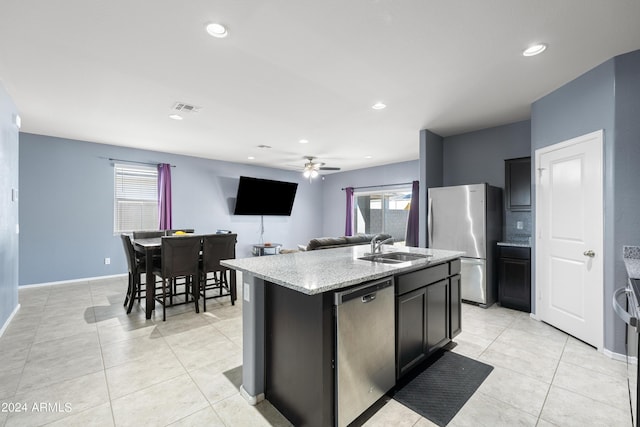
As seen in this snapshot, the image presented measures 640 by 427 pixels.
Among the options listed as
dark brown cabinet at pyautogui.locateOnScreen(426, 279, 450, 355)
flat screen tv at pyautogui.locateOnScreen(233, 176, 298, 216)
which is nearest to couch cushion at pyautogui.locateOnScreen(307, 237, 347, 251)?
dark brown cabinet at pyautogui.locateOnScreen(426, 279, 450, 355)

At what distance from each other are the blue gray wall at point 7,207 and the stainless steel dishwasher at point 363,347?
3676 millimetres

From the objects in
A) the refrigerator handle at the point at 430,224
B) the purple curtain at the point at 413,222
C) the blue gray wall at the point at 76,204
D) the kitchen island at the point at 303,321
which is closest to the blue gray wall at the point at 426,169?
the refrigerator handle at the point at 430,224

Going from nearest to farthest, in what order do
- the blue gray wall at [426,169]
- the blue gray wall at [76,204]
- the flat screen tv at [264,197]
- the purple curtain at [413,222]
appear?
1. the blue gray wall at [426,169]
2. the blue gray wall at [76,204]
3. the purple curtain at [413,222]
4. the flat screen tv at [264,197]

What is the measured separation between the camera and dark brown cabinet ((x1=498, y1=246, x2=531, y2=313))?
3633 mm

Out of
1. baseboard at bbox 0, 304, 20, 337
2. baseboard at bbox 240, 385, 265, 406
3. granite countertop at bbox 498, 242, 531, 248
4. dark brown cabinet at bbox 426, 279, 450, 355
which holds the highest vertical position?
granite countertop at bbox 498, 242, 531, 248

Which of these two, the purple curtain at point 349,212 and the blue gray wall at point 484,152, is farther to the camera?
the purple curtain at point 349,212

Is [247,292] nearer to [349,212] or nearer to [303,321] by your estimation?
[303,321]

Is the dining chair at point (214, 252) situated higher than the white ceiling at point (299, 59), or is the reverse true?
the white ceiling at point (299, 59)

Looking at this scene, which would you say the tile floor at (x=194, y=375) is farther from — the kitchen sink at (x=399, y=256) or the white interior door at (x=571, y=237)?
the kitchen sink at (x=399, y=256)

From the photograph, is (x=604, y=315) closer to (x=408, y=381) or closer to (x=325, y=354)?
(x=408, y=381)

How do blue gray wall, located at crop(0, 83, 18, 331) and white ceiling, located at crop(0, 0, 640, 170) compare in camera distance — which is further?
blue gray wall, located at crop(0, 83, 18, 331)

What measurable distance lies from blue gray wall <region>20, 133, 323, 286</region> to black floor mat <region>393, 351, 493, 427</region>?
227 inches

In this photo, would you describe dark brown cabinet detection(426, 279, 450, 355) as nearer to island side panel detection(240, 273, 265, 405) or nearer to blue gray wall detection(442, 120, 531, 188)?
island side panel detection(240, 273, 265, 405)

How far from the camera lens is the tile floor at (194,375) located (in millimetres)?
1741
